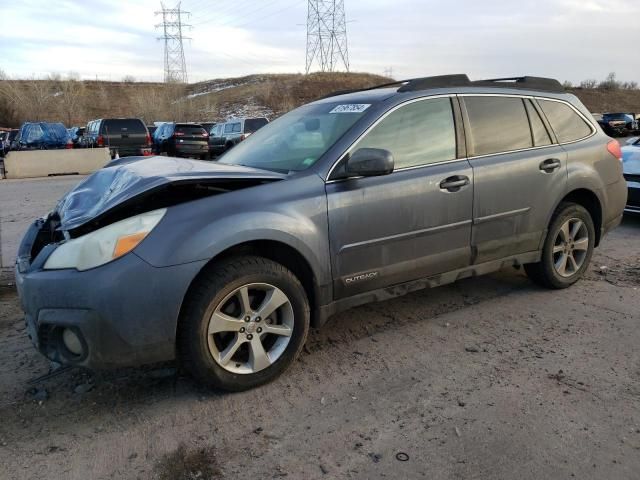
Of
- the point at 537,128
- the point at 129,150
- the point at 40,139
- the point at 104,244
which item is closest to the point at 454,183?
the point at 537,128

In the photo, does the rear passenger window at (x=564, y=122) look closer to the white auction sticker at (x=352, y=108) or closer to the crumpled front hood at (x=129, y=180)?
the white auction sticker at (x=352, y=108)

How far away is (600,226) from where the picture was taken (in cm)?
492

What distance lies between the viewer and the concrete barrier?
719 inches

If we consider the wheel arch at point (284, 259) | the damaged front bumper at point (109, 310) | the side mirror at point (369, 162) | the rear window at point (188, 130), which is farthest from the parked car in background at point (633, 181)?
the rear window at point (188, 130)

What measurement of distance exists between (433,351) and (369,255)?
797 millimetres

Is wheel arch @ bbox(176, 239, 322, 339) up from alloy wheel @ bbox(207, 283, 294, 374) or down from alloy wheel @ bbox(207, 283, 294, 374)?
up

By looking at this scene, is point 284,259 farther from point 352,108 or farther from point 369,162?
point 352,108

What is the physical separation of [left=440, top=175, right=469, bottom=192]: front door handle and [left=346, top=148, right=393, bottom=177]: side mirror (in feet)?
1.94

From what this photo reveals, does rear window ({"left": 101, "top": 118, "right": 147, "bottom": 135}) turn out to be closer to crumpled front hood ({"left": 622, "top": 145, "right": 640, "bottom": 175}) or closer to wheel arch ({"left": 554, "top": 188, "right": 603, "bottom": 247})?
crumpled front hood ({"left": 622, "top": 145, "right": 640, "bottom": 175})

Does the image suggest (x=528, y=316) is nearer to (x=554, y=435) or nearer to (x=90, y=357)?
(x=554, y=435)

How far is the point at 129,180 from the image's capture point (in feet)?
10.6

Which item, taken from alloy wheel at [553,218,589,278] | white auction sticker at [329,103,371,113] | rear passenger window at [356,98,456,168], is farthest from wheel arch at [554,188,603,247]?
white auction sticker at [329,103,371,113]

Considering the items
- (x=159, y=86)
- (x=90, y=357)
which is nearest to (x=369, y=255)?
(x=90, y=357)

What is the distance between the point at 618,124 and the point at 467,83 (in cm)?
3230
